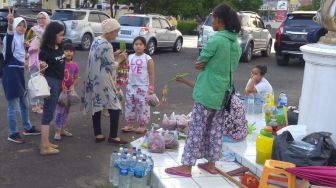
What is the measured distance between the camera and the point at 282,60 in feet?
55.1

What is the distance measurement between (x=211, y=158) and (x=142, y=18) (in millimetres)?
12613

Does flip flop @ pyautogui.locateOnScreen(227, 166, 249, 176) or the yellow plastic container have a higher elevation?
the yellow plastic container

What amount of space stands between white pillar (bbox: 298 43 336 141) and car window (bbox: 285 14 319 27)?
34.6 feet

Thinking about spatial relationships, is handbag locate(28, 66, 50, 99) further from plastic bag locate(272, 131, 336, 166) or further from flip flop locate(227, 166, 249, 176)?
plastic bag locate(272, 131, 336, 166)

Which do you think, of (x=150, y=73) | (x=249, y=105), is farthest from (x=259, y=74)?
(x=150, y=73)

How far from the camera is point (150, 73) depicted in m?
6.80

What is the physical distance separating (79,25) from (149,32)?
2691 mm

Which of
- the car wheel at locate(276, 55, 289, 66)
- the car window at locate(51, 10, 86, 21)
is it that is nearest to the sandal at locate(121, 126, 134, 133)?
the car wheel at locate(276, 55, 289, 66)

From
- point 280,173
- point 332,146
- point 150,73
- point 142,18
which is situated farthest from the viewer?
point 142,18

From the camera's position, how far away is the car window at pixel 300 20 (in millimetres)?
15289

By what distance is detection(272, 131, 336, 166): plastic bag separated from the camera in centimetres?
435

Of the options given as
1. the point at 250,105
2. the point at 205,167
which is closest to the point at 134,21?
the point at 250,105

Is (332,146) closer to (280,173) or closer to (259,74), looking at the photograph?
(280,173)

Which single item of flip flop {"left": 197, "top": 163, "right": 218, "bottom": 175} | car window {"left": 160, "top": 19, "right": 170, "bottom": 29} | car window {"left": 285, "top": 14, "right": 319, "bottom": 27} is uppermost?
car window {"left": 285, "top": 14, "right": 319, "bottom": 27}
